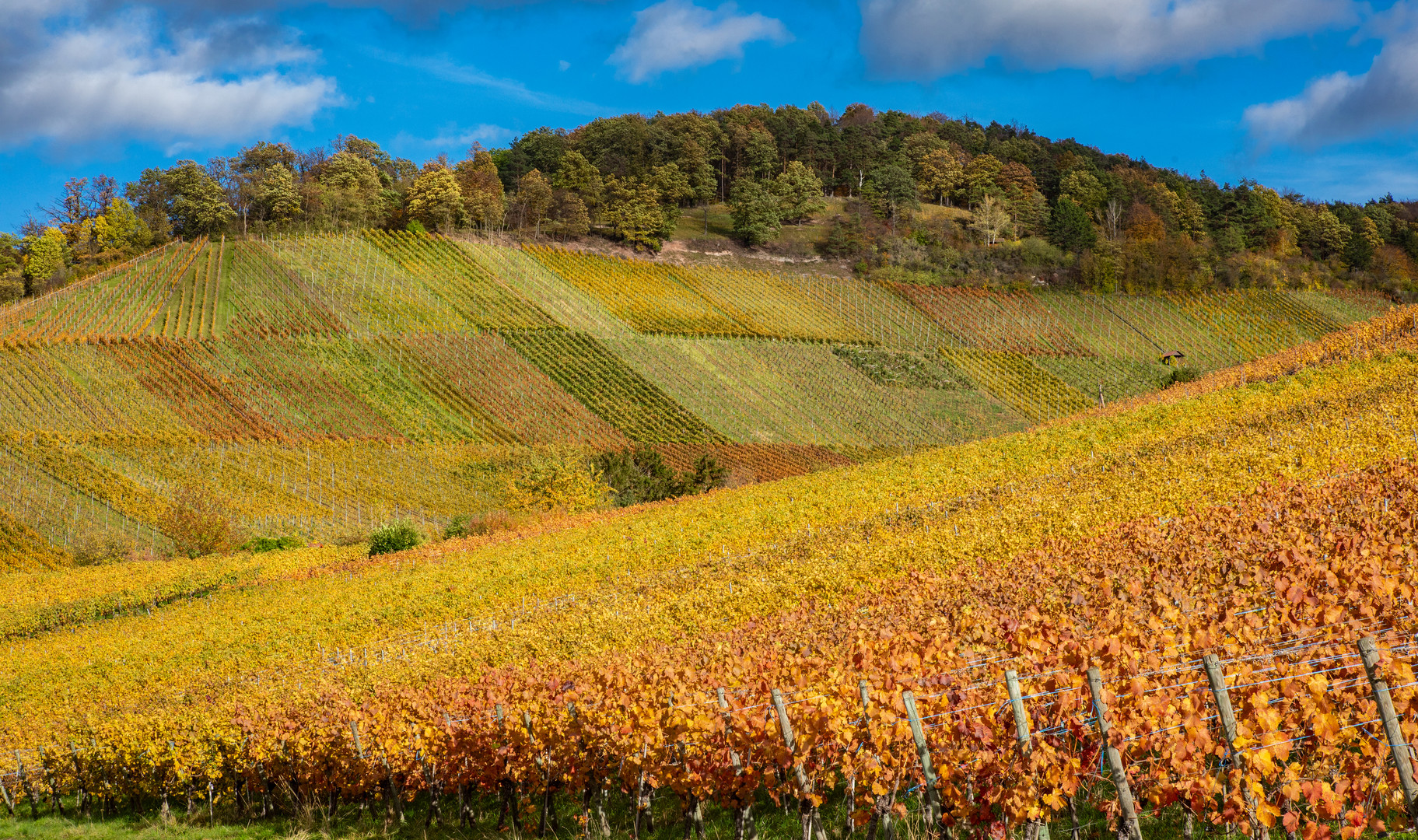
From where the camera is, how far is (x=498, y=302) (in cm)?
8419

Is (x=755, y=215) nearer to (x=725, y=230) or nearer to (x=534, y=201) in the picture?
(x=725, y=230)

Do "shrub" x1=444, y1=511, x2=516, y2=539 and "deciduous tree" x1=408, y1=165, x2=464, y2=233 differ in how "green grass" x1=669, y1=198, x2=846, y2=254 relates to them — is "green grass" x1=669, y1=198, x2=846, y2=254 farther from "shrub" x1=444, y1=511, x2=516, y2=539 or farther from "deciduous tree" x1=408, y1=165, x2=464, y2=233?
"shrub" x1=444, y1=511, x2=516, y2=539

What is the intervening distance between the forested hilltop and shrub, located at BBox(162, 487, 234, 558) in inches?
2292

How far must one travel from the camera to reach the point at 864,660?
985cm

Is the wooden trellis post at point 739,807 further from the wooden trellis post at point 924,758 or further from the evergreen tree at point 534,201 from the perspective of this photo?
the evergreen tree at point 534,201

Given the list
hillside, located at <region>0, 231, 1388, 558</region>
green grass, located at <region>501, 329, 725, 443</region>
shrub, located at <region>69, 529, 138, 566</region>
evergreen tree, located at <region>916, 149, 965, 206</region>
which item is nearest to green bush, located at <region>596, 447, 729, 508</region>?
hillside, located at <region>0, 231, 1388, 558</region>

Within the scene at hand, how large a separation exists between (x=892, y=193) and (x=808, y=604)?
11613cm

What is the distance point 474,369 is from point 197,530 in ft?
92.7

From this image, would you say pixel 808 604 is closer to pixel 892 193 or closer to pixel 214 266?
pixel 214 266

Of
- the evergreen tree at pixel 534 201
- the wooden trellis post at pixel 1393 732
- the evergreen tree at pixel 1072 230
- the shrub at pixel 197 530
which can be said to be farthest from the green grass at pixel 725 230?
the wooden trellis post at pixel 1393 732

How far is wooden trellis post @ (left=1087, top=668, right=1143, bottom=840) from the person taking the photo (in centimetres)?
638

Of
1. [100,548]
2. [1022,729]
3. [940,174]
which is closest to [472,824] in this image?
[1022,729]

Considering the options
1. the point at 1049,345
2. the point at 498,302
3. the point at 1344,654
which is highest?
the point at 498,302

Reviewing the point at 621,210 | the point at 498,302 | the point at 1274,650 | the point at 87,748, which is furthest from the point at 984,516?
the point at 621,210
